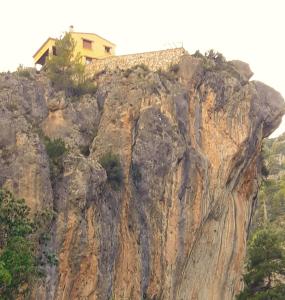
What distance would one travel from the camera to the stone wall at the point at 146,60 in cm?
5156

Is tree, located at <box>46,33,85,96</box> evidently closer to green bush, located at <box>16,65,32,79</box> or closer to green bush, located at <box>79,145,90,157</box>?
green bush, located at <box>16,65,32,79</box>

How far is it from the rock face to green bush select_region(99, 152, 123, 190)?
56 cm

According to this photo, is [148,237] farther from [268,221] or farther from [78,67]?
Answer: [268,221]

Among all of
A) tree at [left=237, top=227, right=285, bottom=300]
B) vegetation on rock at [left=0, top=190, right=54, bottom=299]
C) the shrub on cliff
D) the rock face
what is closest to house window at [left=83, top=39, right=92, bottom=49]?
the rock face

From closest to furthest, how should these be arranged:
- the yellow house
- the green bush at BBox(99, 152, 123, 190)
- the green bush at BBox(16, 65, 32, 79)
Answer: the green bush at BBox(99, 152, 123, 190) < the green bush at BBox(16, 65, 32, 79) < the yellow house

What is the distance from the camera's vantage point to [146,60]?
5247 cm

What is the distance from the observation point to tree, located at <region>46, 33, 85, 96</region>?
4794 centimetres

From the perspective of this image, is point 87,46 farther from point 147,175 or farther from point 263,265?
point 263,265

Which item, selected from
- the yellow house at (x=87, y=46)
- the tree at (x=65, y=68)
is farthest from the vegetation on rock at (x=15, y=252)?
the yellow house at (x=87, y=46)

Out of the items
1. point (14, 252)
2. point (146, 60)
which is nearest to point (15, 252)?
point (14, 252)

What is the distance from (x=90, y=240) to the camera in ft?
123

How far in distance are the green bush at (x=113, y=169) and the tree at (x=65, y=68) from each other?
27.8ft

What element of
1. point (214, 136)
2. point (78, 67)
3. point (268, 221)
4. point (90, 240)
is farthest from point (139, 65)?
point (268, 221)

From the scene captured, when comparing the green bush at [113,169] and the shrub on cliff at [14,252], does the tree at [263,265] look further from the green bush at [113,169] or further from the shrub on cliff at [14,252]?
the shrub on cliff at [14,252]
